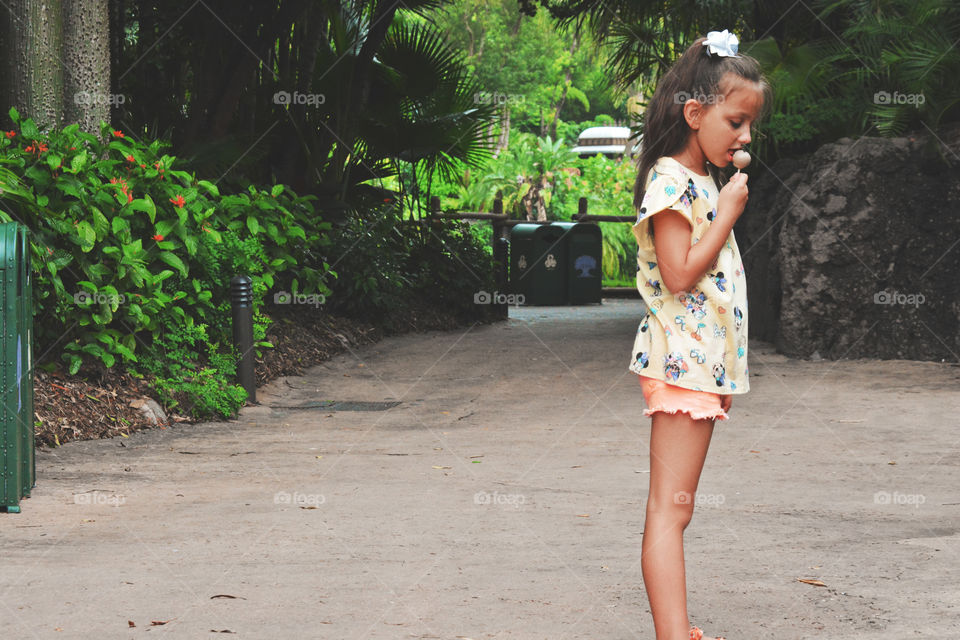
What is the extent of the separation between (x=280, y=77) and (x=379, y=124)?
1138mm

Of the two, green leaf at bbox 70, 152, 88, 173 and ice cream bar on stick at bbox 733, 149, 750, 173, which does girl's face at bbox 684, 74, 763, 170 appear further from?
green leaf at bbox 70, 152, 88, 173

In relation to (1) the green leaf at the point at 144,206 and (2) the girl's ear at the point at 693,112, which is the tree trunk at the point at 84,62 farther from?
(2) the girl's ear at the point at 693,112

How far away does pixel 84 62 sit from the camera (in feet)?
25.2

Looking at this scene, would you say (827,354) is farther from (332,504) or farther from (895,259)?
(332,504)

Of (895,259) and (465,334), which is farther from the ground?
(895,259)

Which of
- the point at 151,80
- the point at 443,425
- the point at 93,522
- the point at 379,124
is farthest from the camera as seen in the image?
the point at 379,124

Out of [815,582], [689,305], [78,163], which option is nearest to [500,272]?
[78,163]

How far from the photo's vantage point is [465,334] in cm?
1220

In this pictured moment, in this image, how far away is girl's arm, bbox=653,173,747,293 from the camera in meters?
2.54

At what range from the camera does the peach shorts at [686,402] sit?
102 inches

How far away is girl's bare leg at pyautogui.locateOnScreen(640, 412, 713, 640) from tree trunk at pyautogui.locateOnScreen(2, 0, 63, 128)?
5834mm

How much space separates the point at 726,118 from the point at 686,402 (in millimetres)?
657

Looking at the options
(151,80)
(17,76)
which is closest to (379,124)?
(151,80)

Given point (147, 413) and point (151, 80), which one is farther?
point (151, 80)
